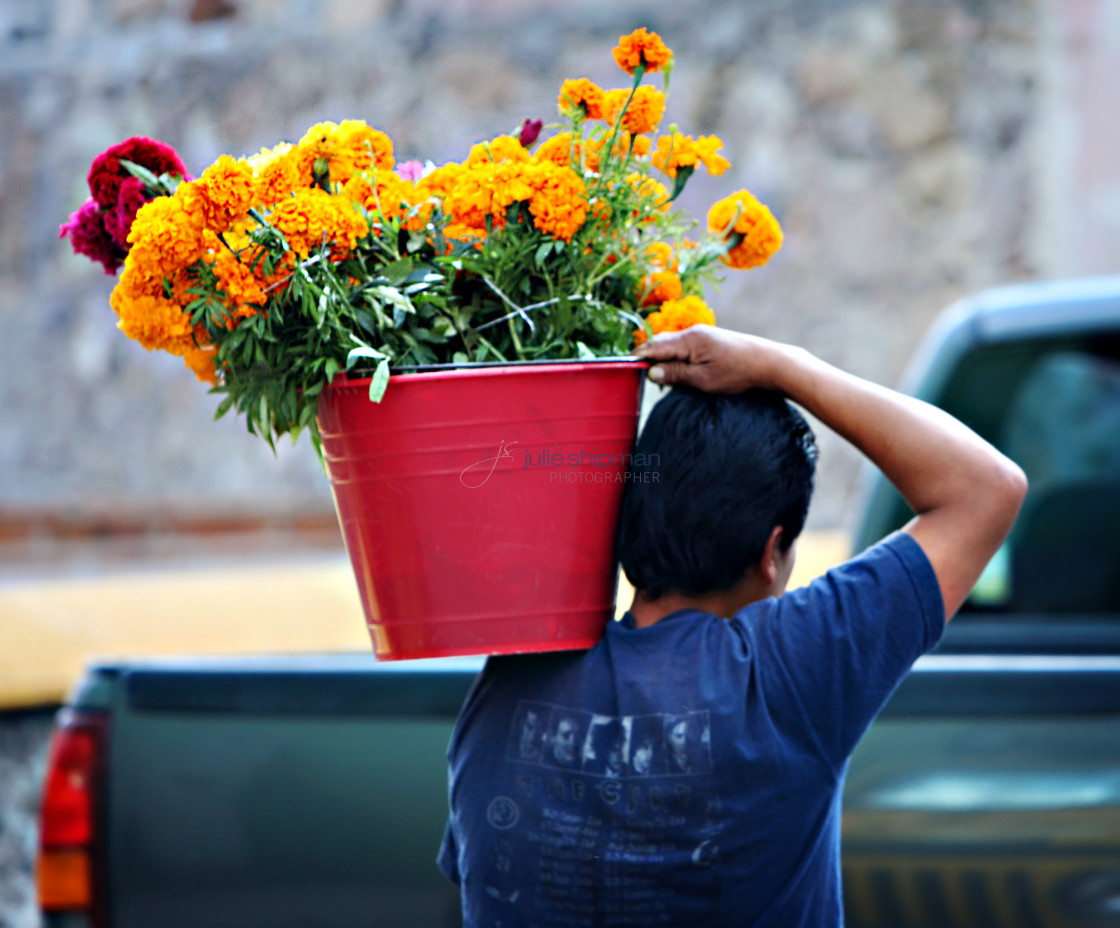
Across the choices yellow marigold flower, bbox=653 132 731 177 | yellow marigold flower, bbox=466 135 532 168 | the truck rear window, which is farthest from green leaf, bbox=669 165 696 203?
the truck rear window

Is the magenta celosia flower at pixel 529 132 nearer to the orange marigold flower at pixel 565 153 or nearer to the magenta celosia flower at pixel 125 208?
the orange marigold flower at pixel 565 153

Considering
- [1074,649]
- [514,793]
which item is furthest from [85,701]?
[1074,649]

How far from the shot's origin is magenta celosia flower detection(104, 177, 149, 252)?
1.41 meters

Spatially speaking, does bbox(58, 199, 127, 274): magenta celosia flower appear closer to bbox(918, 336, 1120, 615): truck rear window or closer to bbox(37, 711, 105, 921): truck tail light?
bbox(37, 711, 105, 921): truck tail light

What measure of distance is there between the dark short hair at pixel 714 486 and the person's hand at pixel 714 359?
0.11 ft

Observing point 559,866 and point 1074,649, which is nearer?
point 559,866

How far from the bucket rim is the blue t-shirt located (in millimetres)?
322

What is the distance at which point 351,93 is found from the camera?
8.10 metres

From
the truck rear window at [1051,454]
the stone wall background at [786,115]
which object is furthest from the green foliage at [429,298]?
the stone wall background at [786,115]

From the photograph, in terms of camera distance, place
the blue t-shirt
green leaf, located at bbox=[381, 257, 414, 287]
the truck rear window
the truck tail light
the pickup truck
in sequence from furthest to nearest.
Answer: the truck rear window → the truck tail light → the pickup truck → green leaf, located at bbox=[381, 257, 414, 287] → the blue t-shirt

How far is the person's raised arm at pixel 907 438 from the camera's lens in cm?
136

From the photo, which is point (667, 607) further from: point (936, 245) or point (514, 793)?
point (936, 245)

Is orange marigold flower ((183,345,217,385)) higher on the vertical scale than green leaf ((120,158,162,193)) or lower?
lower

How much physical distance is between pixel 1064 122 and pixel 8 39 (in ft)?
25.9
